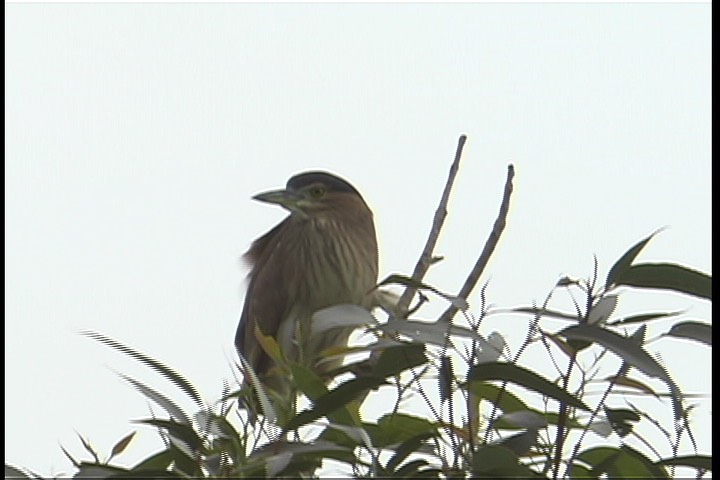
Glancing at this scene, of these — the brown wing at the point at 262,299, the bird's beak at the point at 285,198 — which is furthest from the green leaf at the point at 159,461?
the bird's beak at the point at 285,198

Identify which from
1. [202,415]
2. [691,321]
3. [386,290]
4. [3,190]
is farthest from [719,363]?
[386,290]

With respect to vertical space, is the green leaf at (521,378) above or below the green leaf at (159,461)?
above

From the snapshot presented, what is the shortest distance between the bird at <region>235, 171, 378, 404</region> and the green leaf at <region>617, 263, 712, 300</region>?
223cm

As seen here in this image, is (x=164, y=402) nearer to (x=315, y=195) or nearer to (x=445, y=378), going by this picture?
(x=445, y=378)

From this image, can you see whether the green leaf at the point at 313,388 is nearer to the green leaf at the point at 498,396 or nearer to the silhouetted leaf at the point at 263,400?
the silhouetted leaf at the point at 263,400

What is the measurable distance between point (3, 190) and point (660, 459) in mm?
1032

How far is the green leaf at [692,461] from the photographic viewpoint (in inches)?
56.6

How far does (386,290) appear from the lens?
3.55 meters

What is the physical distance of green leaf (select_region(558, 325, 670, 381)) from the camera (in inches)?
54.8

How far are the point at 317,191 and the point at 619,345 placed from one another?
261 centimetres

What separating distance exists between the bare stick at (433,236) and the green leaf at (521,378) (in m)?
0.61

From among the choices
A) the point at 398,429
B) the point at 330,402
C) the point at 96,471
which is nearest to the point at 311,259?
the point at 398,429

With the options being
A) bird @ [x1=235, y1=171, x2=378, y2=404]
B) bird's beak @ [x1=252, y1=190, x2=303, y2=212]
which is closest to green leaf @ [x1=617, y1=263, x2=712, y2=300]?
bird @ [x1=235, y1=171, x2=378, y2=404]

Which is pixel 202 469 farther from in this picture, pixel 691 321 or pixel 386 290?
pixel 386 290
